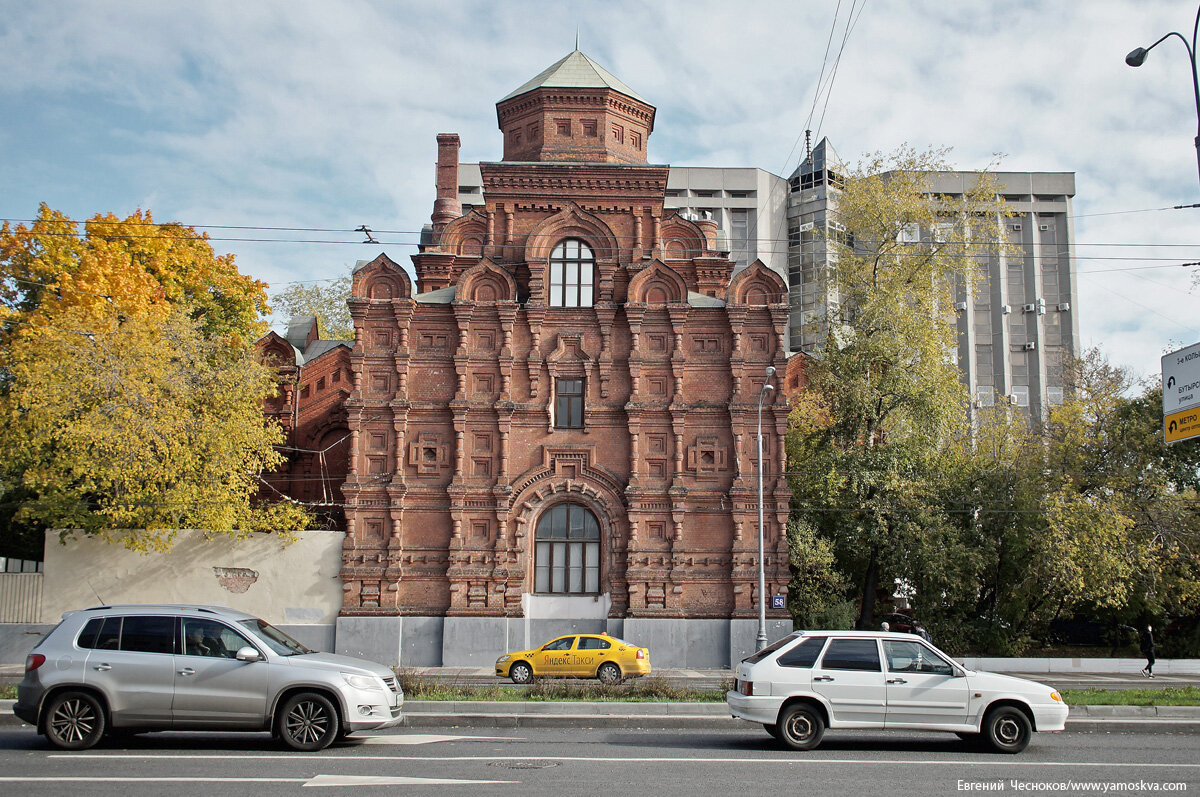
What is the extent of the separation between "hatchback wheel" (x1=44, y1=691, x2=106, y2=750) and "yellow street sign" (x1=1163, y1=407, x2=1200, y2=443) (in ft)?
55.5

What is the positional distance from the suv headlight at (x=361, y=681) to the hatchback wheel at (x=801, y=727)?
555cm

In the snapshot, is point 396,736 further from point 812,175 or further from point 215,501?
point 812,175

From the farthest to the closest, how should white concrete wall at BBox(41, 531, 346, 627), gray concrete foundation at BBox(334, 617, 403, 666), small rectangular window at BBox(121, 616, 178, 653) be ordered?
gray concrete foundation at BBox(334, 617, 403, 666), white concrete wall at BBox(41, 531, 346, 627), small rectangular window at BBox(121, 616, 178, 653)

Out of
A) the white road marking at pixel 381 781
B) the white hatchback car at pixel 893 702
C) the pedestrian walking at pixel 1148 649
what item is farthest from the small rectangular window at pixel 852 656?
the pedestrian walking at pixel 1148 649

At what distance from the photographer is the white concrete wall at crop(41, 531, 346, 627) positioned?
2994cm

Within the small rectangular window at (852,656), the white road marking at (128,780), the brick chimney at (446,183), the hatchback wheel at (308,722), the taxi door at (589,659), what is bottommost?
the taxi door at (589,659)

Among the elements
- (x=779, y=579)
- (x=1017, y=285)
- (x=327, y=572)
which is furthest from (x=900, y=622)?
(x=1017, y=285)

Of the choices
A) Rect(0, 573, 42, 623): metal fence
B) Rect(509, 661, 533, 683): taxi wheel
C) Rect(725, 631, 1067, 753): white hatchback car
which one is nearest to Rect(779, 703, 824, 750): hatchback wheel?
Rect(725, 631, 1067, 753): white hatchback car

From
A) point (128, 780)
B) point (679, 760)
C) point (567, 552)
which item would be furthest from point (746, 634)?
point (128, 780)

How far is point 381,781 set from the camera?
10.5 m

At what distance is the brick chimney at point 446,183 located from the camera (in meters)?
40.0

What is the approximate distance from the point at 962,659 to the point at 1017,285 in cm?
4765

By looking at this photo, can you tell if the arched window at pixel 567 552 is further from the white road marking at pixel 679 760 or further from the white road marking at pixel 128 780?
the white road marking at pixel 128 780

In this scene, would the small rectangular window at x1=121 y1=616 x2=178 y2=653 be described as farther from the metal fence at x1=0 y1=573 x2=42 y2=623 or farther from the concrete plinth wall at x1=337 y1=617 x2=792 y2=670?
the metal fence at x1=0 y1=573 x2=42 y2=623
